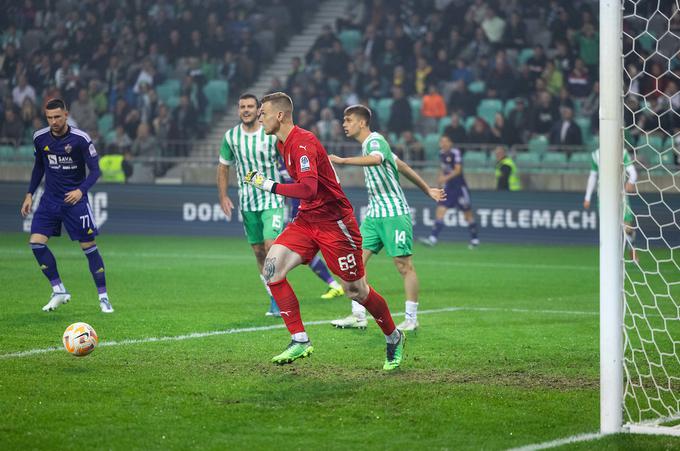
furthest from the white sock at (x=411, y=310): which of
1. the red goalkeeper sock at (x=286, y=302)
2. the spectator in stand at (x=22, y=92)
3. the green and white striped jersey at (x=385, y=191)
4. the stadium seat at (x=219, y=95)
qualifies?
the spectator in stand at (x=22, y=92)

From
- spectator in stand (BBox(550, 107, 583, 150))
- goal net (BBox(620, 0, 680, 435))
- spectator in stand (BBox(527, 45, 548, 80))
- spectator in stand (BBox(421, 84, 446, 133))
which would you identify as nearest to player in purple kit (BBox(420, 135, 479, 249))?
spectator in stand (BBox(550, 107, 583, 150))

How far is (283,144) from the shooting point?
7812mm

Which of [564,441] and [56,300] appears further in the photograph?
[56,300]

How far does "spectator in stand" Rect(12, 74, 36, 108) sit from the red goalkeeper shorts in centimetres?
2209

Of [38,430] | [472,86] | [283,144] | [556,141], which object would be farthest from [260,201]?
[472,86]

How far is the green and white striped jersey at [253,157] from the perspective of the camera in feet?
36.6

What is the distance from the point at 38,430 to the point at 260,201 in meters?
5.55

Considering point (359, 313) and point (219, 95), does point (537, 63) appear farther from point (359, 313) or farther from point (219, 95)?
point (359, 313)

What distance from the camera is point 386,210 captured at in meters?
10.2

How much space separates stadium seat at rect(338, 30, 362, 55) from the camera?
2817 centimetres

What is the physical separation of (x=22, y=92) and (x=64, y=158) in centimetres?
1855

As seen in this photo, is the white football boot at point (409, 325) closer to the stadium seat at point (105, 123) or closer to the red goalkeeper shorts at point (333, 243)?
the red goalkeeper shorts at point (333, 243)

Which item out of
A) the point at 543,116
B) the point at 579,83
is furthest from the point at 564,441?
the point at 579,83

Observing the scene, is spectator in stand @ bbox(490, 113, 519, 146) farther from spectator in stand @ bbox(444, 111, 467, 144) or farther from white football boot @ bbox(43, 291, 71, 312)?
white football boot @ bbox(43, 291, 71, 312)
